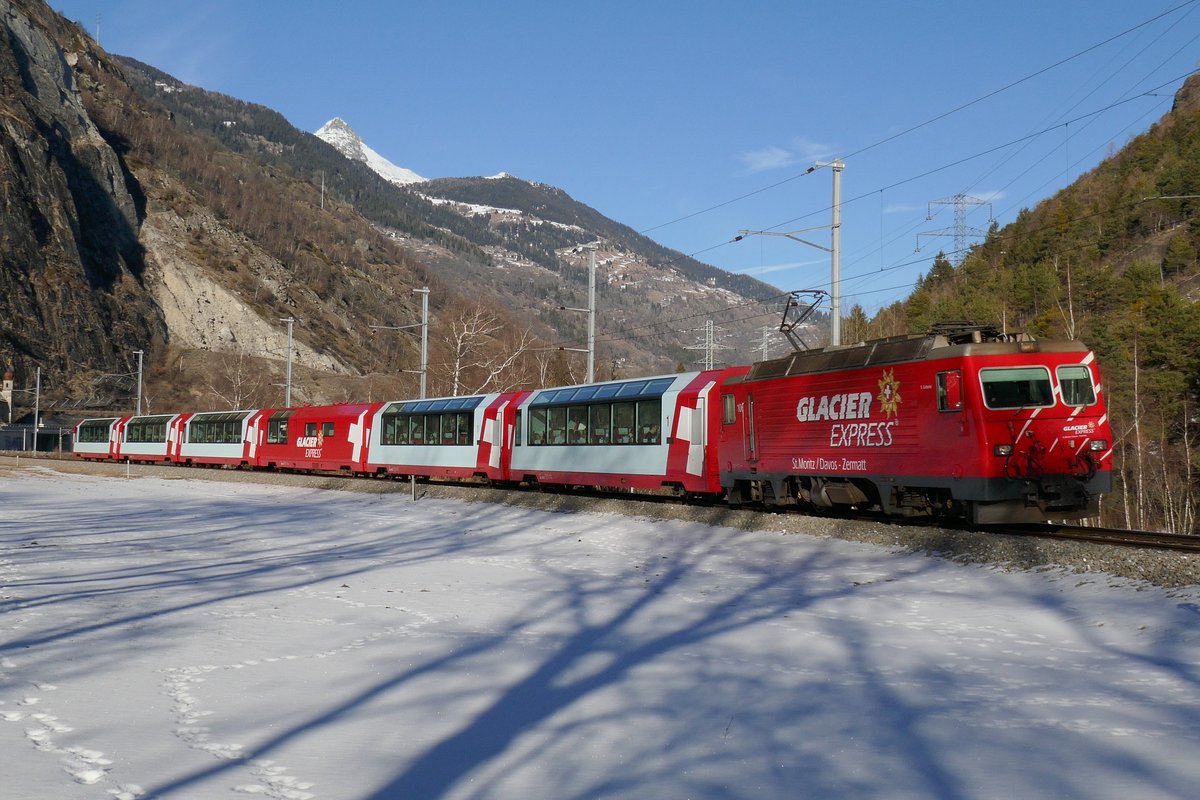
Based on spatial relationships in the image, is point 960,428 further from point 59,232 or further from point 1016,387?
point 59,232

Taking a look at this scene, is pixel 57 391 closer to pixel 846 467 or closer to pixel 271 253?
pixel 271 253

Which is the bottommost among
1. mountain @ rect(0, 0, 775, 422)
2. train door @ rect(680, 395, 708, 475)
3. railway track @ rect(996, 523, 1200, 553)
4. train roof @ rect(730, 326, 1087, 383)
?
railway track @ rect(996, 523, 1200, 553)

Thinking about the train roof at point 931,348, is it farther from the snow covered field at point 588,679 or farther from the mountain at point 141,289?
the mountain at point 141,289

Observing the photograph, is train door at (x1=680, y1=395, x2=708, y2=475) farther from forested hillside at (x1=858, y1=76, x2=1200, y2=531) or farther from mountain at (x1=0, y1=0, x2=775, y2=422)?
mountain at (x1=0, y1=0, x2=775, y2=422)

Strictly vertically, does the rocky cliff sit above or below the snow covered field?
above

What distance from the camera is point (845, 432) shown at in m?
18.4

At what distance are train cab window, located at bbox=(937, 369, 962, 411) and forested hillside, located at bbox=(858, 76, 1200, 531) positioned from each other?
4061 millimetres

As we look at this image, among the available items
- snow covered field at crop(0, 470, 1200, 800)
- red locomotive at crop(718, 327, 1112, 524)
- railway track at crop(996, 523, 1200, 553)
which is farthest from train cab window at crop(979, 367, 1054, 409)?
snow covered field at crop(0, 470, 1200, 800)

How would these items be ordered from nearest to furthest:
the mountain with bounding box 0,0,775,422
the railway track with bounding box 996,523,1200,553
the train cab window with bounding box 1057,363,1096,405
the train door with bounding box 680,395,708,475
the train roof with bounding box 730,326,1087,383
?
the railway track with bounding box 996,523,1200,553 < the train roof with bounding box 730,326,1087,383 < the train cab window with bounding box 1057,363,1096,405 < the train door with bounding box 680,395,708,475 < the mountain with bounding box 0,0,775,422

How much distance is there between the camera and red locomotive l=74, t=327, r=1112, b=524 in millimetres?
15742

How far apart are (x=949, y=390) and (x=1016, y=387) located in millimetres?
1002

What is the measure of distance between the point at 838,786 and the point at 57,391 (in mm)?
92874

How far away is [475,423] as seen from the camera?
108ft

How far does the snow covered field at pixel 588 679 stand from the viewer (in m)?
6.17
